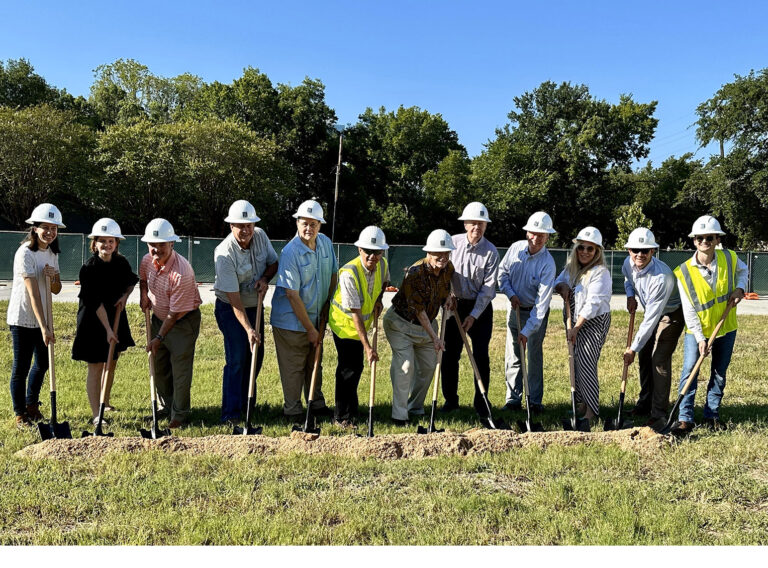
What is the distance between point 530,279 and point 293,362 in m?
2.54

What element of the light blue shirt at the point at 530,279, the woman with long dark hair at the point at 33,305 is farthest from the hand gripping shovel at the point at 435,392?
the woman with long dark hair at the point at 33,305

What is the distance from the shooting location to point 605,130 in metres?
43.6

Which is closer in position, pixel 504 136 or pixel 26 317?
pixel 26 317

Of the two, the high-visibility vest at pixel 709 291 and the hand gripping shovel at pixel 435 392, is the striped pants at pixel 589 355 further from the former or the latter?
the hand gripping shovel at pixel 435 392

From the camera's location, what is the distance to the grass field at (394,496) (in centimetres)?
380

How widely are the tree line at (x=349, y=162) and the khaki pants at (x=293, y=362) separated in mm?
24322

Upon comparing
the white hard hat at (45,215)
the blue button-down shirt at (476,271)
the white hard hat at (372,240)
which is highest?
the white hard hat at (45,215)

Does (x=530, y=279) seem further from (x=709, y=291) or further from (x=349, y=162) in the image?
(x=349, y=162)

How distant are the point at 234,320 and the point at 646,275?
12.8ft

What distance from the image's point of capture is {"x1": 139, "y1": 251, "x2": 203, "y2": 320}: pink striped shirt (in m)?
5.89

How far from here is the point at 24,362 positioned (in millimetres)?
6012

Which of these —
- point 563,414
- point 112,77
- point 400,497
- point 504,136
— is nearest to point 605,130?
point 504,136

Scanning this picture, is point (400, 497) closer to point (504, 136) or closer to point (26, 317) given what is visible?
point (26, 317)

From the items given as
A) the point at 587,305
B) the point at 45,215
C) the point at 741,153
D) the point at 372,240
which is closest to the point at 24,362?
the point at 45,215
